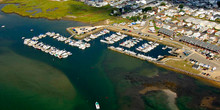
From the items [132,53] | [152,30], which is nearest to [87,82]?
[132,53]

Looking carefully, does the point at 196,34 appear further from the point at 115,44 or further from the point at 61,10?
the point at 61,10

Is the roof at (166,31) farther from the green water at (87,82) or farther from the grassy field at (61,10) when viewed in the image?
the grassy field at (61,10)

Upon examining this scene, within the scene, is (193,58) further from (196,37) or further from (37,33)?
(37,33)

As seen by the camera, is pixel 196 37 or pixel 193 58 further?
pixel 196 37

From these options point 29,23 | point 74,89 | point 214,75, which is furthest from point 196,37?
point 29,23

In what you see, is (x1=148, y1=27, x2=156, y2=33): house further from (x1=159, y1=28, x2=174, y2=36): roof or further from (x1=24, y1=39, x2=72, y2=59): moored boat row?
(x1=24, y1=39, x2=72, y2=59): moored boat row

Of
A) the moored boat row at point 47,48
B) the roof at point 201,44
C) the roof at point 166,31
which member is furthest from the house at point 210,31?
the moored boat row at point 47,48
